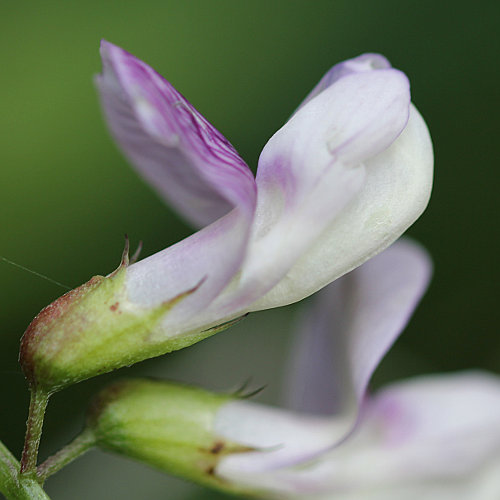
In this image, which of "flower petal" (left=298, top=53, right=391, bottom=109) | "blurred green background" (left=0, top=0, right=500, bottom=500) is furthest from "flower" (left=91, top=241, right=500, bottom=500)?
"blurred green background" (left=0, top=0, right=500, bottom=500)


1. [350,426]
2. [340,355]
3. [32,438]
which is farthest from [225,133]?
[32,438]

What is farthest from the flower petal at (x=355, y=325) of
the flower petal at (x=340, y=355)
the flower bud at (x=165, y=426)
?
the flower bud at (x=165, y=426)

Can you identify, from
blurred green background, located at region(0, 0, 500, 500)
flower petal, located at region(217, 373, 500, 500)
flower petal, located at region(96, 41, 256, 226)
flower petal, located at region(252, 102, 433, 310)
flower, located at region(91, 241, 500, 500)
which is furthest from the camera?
blurred green background, located at region(0, 0, 500, 500)

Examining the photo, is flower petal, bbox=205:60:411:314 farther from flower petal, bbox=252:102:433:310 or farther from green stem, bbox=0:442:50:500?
green stem, bbox=0:442:50:500

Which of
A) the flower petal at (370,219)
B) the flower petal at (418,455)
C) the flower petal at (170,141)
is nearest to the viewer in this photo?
the flower petal at (170,141)

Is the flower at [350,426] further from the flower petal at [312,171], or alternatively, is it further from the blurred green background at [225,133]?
the blurred green background at [225,133]

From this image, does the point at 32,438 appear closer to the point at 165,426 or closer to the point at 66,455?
the point at 66,455

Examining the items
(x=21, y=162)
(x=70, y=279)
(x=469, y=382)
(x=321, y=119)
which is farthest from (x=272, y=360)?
(x=321, y=119)
